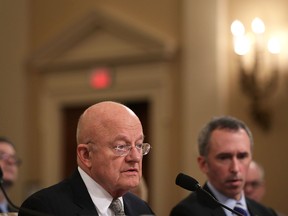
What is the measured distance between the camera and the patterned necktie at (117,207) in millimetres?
3178

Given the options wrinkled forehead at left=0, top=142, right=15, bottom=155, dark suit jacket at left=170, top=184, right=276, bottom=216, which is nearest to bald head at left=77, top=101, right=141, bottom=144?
dark suit jacket at left=170, top=184, right=276, bottom=216

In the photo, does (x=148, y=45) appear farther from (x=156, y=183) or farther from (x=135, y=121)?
(x=135, y=121)

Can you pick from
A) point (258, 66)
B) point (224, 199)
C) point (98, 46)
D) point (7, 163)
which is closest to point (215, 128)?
point (224, 199)

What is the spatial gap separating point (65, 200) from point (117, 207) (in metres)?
0.24

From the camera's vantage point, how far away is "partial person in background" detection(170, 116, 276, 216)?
3.93 m

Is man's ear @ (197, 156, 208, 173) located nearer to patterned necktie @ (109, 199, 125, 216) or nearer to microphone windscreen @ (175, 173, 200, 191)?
microphone windscreen @ (175, 173, 200, 191)

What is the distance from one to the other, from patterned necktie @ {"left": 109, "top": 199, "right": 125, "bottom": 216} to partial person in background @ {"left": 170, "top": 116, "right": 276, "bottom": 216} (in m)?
0.68

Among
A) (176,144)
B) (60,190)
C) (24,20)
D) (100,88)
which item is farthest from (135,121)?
(24,20)

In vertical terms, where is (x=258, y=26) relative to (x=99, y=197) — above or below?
above

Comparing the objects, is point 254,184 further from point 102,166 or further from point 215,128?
point 102,166

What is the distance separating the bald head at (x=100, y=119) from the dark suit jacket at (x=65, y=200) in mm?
191

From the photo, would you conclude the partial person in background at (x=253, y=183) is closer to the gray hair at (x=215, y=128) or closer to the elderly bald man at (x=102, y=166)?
the gray hair at (x=215, y=128)

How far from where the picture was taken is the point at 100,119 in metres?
3.15

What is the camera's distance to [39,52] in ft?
32.4
